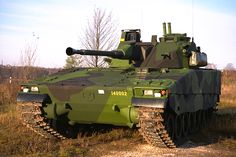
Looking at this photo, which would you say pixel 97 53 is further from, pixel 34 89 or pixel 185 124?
pixel 185 124

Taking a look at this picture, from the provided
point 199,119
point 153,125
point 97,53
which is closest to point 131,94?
point 153,125

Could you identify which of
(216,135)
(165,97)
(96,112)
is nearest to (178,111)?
(165,97)

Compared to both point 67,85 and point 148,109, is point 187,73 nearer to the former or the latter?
point 148,109

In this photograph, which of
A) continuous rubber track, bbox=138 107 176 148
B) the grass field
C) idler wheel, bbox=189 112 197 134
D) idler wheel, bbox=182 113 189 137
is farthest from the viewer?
idler wheel, bbox=189 112 197 134

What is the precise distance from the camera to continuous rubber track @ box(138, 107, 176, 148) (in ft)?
26.8

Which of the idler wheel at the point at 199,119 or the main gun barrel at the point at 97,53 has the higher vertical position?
the main gun barrel at the point at 97,53

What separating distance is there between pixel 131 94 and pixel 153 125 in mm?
753

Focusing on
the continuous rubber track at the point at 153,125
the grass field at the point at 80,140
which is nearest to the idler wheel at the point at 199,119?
the grass field at the point at 80,140

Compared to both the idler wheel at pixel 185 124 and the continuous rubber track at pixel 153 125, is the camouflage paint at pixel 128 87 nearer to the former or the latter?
the continuous rubber track at pixel 153 125

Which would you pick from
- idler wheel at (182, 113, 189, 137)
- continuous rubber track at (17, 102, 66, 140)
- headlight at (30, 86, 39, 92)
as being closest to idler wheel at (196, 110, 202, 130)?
idler wheel at (182, 113, 189, 137)

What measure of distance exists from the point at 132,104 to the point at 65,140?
2.54 metres

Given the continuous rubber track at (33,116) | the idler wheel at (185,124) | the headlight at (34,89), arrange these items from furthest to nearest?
1. the idler wheel at (185,124)
2. the headlight at (34,89)
3. the continuous rubber track at (33,116)

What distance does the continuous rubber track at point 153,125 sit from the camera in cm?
816

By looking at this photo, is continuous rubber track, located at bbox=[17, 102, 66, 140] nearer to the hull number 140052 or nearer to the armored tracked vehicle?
the armored tracked vehicle
